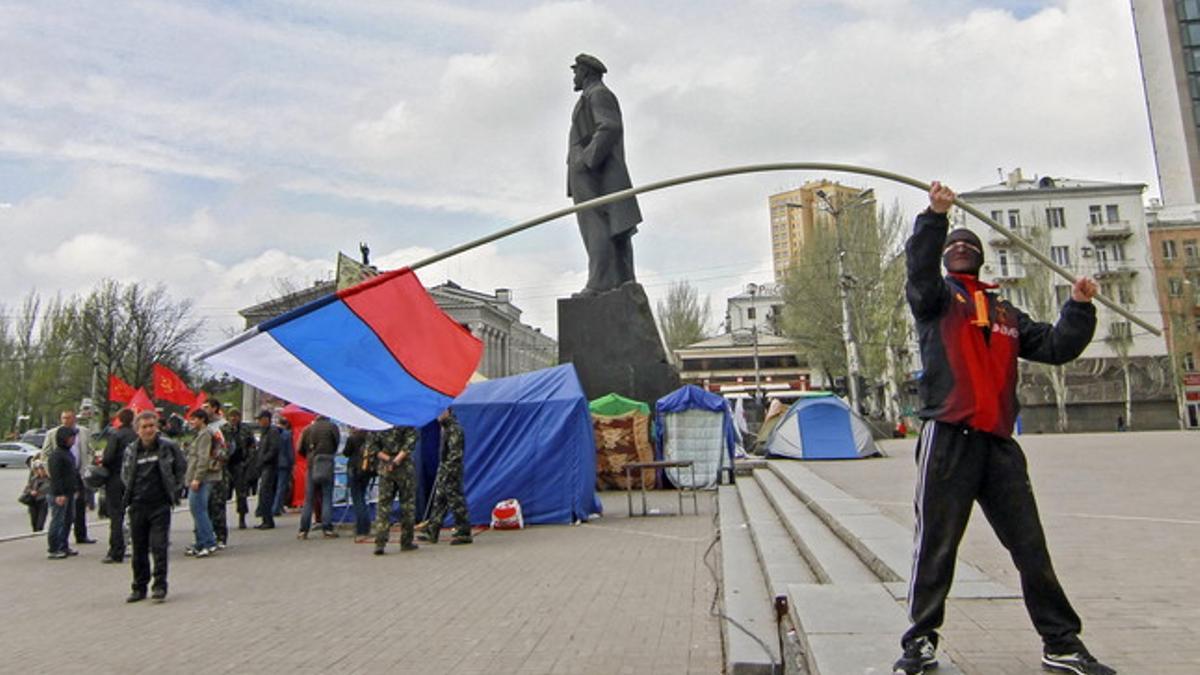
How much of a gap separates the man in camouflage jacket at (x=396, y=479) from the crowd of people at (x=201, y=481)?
12 millimetres

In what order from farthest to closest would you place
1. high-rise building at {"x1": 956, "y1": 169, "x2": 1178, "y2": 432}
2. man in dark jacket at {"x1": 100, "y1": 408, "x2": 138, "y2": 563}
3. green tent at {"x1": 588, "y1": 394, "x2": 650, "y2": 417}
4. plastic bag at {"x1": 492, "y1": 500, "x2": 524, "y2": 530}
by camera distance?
1. high-rise building at {"x1": 956, "y1": 169, "x2": 1178, "y2": 432}
2. green tent at {"x1": 588, "y1": 394, "x2": 650, "y2": 417}
3. plastic bag at {"x1": 492, "y1": 500, "x2": 524, "y2": 530}
4. man in dark jacket at {"x1": 100, "y1": 408, "x2": 138, "y2": 563}

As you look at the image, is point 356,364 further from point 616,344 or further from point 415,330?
point 616,344

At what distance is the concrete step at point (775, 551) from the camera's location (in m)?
6.24

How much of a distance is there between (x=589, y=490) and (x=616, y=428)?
307 cm

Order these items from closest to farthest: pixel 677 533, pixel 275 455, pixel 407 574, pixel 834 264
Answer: pixel 407 574 → pixel 677 533 → pixel 275 455 → pixel 834 264

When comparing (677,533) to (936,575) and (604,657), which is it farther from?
(936,575)

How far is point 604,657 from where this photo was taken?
491 centimetres

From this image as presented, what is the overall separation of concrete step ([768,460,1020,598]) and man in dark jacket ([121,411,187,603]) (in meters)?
6.05

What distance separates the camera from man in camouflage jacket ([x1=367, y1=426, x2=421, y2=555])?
32.0 ft

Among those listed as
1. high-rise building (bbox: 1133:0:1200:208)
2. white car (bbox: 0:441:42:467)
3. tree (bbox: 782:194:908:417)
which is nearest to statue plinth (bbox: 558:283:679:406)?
tree (bbox: 782:194:908:417)

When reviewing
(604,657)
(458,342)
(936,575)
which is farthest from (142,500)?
(936,575)

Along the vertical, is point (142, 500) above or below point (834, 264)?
below

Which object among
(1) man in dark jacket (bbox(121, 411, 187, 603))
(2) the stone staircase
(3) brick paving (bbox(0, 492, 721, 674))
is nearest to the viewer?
(2) the stone staircase

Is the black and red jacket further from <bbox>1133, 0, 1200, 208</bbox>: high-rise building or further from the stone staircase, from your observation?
<bbox>1133, 0, 1200, 208</bbox>: high-rise building
